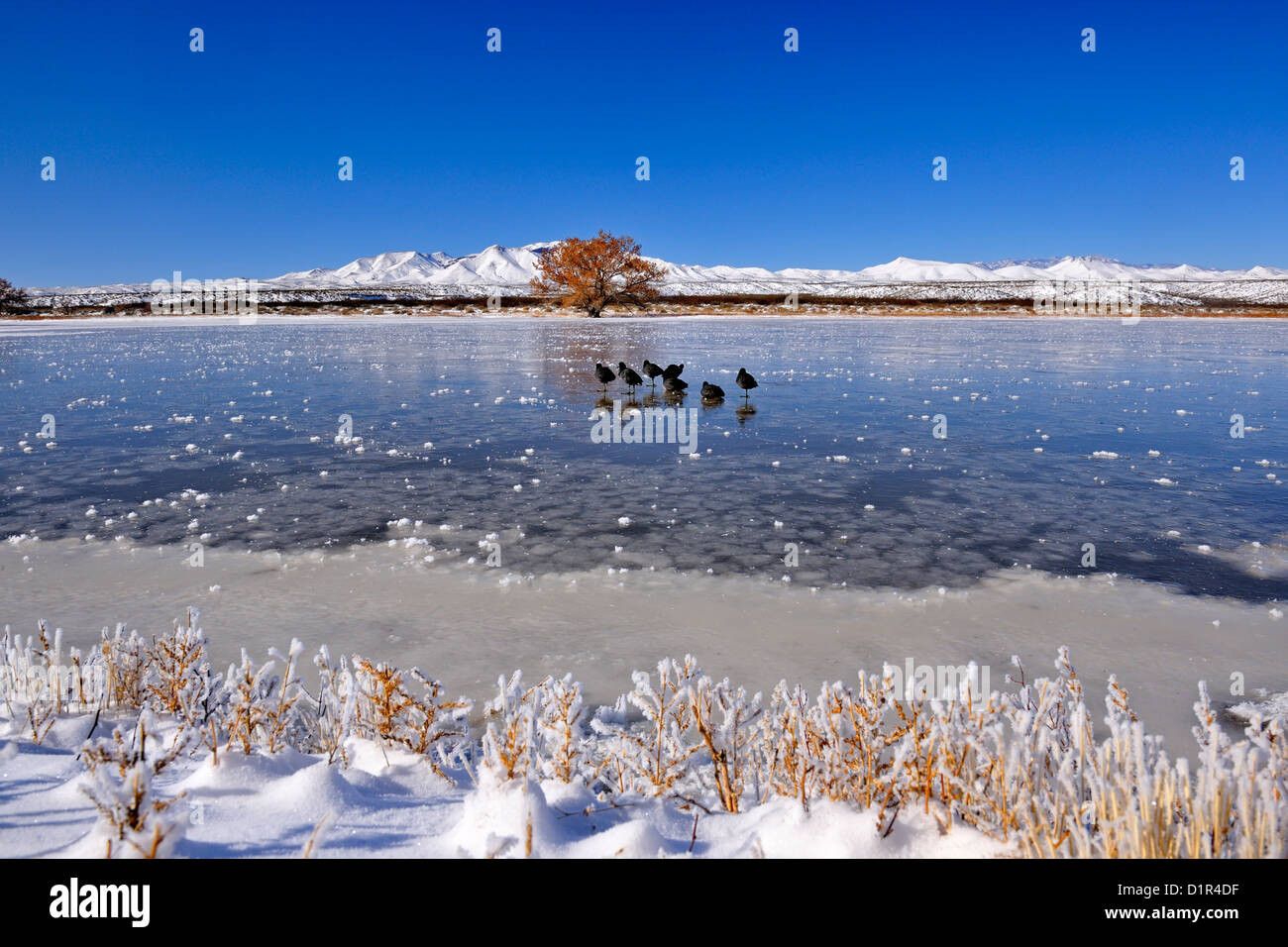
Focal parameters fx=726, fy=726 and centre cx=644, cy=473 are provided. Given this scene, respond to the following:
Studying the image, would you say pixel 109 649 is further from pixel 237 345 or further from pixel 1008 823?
pixel 237 345

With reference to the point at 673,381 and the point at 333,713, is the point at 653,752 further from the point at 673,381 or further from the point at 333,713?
the point at 673,381

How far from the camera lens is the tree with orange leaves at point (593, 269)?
Answer: 223ft

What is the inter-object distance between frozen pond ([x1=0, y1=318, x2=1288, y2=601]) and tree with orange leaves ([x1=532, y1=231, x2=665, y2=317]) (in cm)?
4856

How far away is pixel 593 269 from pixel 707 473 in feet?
203

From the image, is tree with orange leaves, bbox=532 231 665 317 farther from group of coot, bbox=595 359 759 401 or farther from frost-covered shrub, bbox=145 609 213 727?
frost-covered shrub, bbox=145 609 213 727

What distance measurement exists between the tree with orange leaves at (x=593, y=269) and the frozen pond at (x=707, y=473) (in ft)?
159

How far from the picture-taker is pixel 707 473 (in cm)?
1016

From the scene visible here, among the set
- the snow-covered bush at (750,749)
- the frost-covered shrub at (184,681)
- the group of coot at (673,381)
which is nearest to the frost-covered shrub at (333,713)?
the snow-covered bush at (750,749)

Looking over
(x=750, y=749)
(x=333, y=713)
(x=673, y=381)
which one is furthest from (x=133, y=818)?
(x=673, y=381)

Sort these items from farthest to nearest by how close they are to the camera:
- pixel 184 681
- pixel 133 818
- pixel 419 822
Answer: pixel 184 681 < pixel 419 822 < pixel 133 818

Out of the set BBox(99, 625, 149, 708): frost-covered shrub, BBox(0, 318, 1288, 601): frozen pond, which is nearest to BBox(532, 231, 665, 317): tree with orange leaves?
BBox(0, 318, 1288, 601): frozen pond

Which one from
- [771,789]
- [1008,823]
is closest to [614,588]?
[771,789]

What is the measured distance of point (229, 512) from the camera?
832cm
